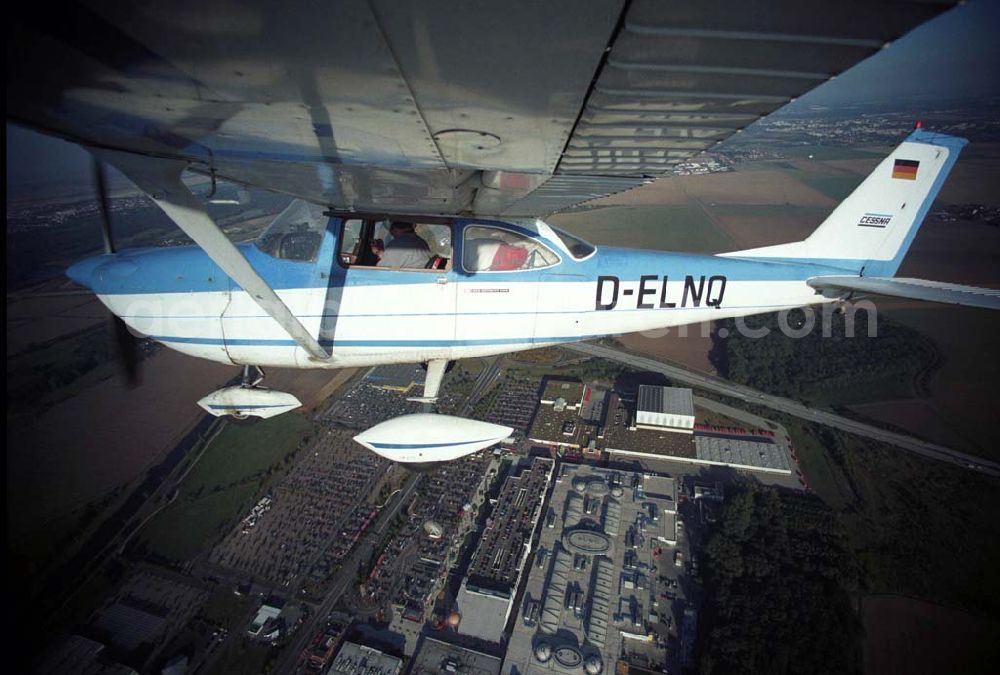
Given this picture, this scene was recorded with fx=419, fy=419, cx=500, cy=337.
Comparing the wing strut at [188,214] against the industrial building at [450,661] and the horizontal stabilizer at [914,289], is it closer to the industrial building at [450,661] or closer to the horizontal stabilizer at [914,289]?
the horizontal stabilizer at [914,289]

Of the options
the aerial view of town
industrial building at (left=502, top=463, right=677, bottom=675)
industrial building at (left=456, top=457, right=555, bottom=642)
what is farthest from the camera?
industrial building at (left=456, top=457, right=555, bottom=642)

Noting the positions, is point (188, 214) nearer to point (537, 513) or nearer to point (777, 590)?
point (537, 513)

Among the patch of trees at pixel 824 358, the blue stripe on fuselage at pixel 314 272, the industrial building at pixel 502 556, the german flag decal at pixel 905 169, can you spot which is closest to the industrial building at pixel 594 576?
the industrial building at pixel 502 556

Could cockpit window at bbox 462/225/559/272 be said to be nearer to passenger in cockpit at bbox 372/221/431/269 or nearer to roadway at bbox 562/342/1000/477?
passenger in cockpit at bbox 372/221/431/269

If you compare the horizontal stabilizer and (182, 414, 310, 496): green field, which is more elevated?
the horizontal stabilizer

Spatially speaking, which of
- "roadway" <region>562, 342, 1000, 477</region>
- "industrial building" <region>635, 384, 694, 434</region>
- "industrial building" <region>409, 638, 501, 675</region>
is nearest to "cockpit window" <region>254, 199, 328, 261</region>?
"industrial building" <region>409, 638, 501, 675</region>

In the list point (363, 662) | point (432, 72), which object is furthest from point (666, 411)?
point (432, 72)
